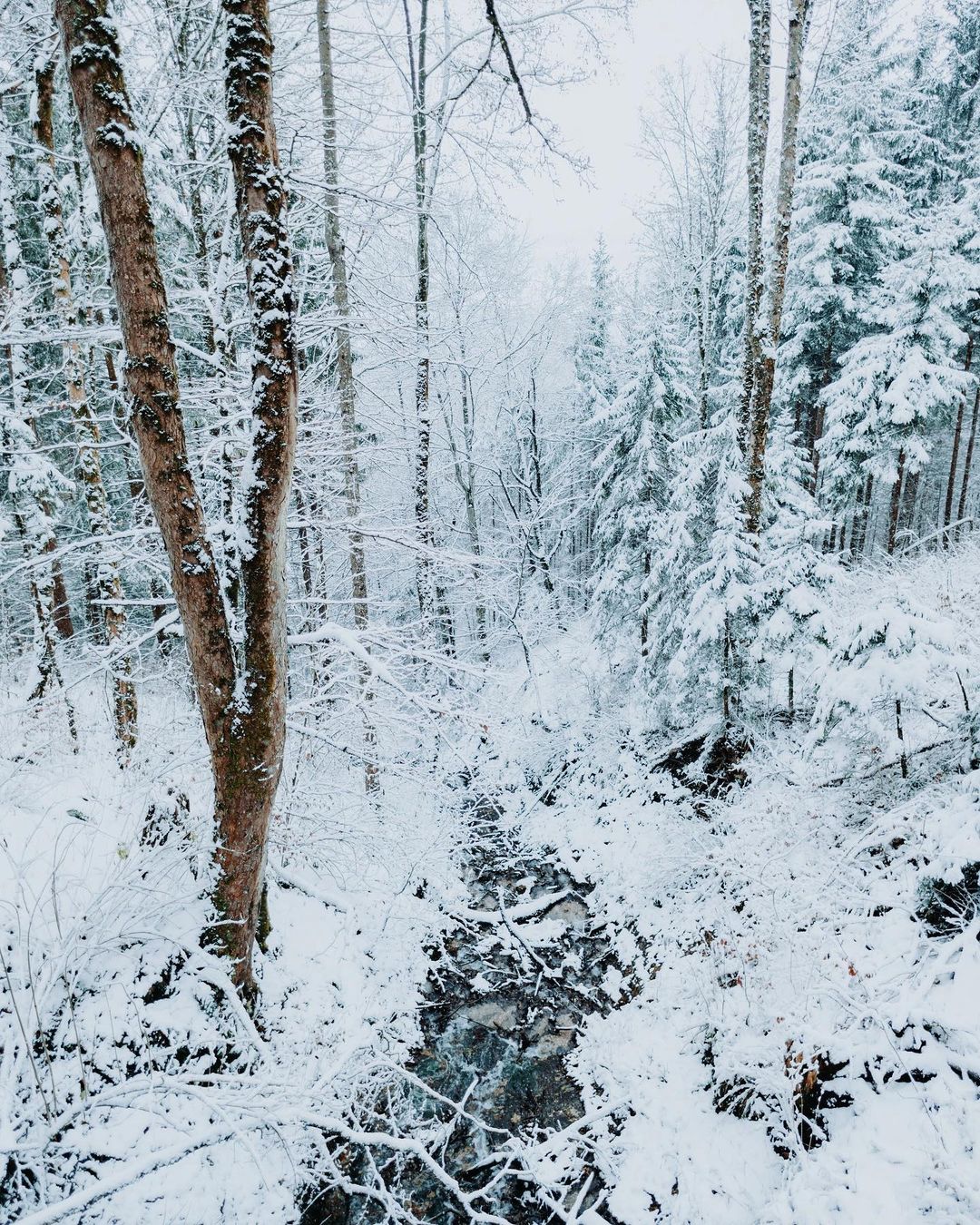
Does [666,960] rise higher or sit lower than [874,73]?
lower

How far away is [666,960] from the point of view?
6316 millimetres

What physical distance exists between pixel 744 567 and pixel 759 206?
4.47 metres

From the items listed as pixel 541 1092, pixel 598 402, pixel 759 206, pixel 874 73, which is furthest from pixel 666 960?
pixel 874 73

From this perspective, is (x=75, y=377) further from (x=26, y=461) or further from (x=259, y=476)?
(x=259, y=476)

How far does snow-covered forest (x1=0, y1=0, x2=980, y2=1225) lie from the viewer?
3.60 m

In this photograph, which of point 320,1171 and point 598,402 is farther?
point 598,402

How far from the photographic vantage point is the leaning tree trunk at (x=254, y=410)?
351 cm

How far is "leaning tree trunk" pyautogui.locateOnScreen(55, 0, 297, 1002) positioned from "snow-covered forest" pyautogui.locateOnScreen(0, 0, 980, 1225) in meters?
0.03

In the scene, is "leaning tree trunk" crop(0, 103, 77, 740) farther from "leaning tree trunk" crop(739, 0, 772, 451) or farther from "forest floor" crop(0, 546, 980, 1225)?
"leaning tree trunk" crop(739, 0, 772, 451)

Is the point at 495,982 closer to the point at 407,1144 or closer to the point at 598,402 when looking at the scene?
the point at 407,1144

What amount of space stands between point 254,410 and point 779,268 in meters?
6.46

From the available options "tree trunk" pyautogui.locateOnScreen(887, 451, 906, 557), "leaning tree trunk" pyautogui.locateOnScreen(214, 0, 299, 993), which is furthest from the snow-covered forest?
"tree trunk" pyautogui.locateOnScreen(887, 451, 906, 557)

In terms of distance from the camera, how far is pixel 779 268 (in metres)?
6.97

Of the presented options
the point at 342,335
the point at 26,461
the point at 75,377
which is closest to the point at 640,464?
the point at 342,335
